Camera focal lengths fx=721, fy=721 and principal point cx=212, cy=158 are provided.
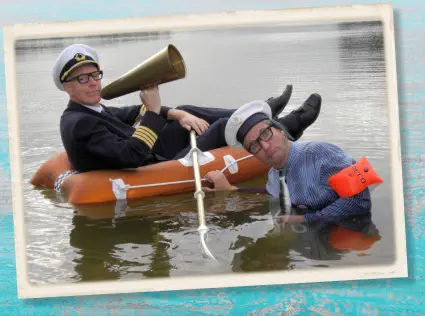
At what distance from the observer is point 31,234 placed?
3590 millimetres

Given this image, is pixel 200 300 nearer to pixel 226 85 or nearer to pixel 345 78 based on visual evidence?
pixel 345 78

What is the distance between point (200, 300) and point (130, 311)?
0.30 m

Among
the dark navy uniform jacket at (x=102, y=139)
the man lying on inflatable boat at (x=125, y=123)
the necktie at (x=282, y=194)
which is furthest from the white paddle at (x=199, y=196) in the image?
the necktie at (x=282, y=194)

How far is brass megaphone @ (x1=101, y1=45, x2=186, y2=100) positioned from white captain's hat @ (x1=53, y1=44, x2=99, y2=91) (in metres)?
0.21

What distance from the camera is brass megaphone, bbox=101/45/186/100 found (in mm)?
4098

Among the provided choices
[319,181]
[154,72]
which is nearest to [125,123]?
[154,72]

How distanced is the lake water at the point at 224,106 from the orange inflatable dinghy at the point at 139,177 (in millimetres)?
77

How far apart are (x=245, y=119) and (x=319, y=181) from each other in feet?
1.70

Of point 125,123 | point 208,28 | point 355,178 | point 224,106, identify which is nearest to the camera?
point 208,28

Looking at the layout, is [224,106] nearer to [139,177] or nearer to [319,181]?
[139,177]

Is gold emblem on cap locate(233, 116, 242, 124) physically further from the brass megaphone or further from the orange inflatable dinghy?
the orange inflatable dinghy

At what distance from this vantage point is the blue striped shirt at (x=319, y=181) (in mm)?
3770

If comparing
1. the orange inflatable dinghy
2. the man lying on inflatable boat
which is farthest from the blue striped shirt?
the orange inflatable dinghy

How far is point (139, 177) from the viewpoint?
490cm
